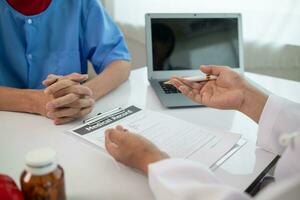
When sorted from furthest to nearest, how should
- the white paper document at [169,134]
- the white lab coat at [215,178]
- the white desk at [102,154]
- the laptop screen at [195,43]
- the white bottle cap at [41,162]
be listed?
the laptop screen at [195,43]
the white paper document at [169,134]
the white desk at [102,154]
the white bottle cap at [41,162]
the white lab coat at [215,178]

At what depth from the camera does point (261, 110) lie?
2.71 feet

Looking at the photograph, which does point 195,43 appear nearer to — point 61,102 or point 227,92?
point 227,92

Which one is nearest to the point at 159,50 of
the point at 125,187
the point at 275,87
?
the point at 275,87

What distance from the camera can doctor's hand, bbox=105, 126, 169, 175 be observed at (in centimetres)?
66

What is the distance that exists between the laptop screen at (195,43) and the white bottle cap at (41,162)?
2.49 feet

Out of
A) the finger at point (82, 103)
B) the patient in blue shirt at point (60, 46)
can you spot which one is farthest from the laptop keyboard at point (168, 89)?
the finger at point (82, 103)

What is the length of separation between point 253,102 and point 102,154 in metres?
0.39

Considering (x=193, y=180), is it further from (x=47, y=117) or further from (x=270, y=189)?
(x=47, y=117)

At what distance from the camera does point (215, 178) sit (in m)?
0.59

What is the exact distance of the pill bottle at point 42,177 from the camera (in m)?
0.48

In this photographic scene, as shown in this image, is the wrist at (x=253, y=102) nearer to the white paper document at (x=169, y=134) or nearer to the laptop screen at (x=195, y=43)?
the white paper document at (x=169, y=134)

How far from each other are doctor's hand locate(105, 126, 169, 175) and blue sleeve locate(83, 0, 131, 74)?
0.56 m

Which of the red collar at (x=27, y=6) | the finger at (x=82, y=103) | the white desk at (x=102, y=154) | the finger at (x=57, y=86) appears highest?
the red collar at (x=27, y=6)

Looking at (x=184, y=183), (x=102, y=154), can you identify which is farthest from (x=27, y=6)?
(x=184, y=183)
